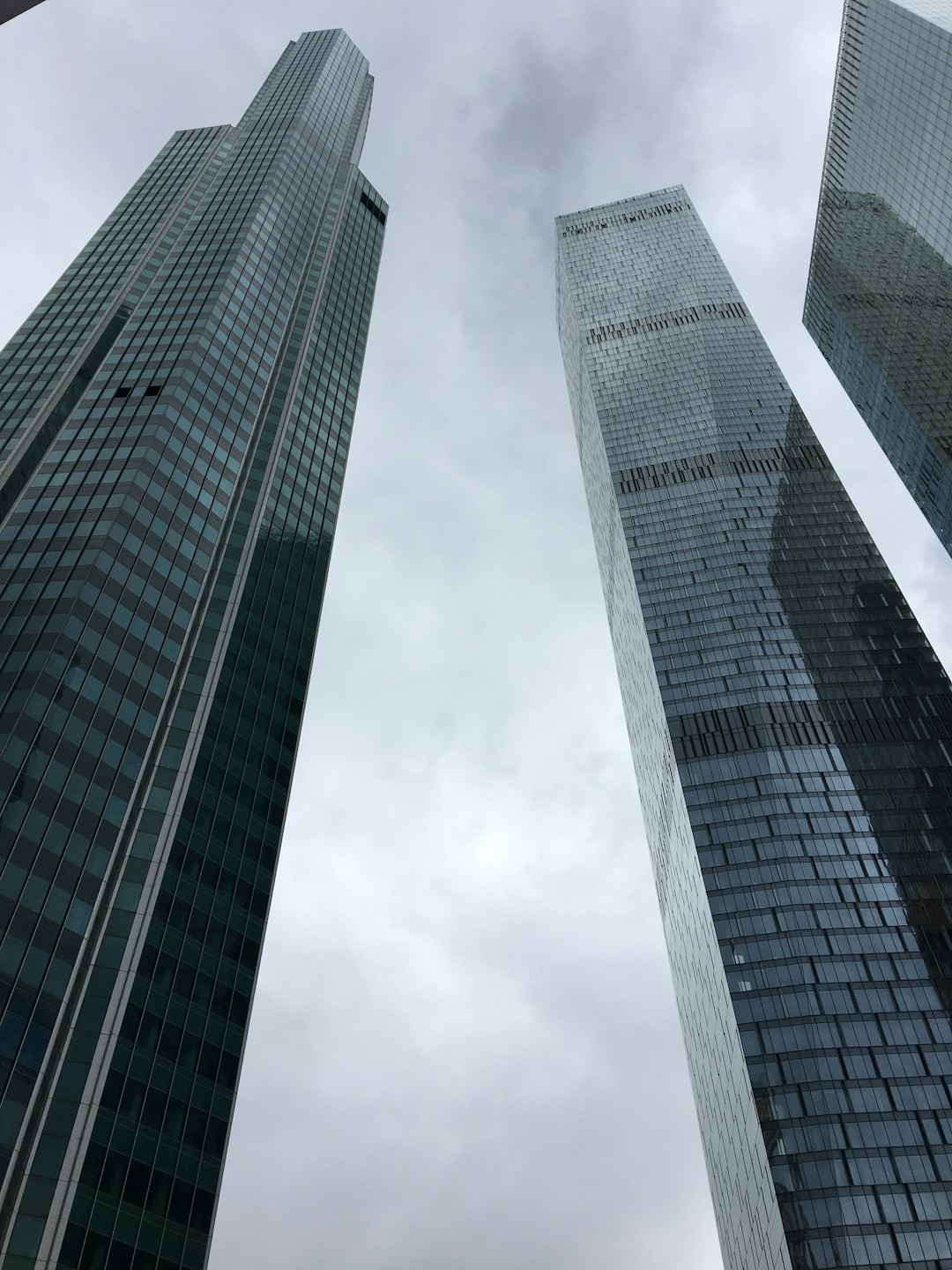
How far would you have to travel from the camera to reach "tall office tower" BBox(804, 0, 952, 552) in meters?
129

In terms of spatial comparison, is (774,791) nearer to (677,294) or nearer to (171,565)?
(171,565)

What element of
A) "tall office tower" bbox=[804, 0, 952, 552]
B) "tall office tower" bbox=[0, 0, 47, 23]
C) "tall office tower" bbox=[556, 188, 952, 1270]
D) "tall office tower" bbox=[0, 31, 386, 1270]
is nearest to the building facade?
"tall office tower" bbox=[0, 0, 47, 23]

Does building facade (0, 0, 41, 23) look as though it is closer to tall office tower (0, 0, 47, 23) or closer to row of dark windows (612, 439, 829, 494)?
tall office tower (0, 0, 47, 23)

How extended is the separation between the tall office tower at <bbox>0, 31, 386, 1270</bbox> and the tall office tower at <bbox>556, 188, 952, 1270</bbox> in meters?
44.4

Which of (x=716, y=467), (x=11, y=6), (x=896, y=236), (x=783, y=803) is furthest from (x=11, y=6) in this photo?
(x=896, y=236)

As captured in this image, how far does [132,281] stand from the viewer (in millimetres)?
133000

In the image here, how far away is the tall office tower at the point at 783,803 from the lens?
79.2 meters

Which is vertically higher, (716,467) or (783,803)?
(716,467)

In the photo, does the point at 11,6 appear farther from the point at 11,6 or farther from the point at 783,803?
the point at 783,803

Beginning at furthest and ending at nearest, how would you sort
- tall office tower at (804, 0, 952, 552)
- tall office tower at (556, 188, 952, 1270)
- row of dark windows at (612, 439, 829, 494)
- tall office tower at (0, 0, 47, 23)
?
1. row of dark windows at (612, 439, 829, 494)
2. tall office tower at (804, 0, 952, 552)
3. tall office tower at (556, 188, 952, 1270)
4. tall office tower at (0, 0, 47, 23)

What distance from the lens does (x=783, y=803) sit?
342ft

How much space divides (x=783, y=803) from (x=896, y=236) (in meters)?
95.3

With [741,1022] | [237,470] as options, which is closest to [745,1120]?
[741,1022]

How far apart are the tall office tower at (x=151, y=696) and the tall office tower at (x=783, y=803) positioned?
146 feet
